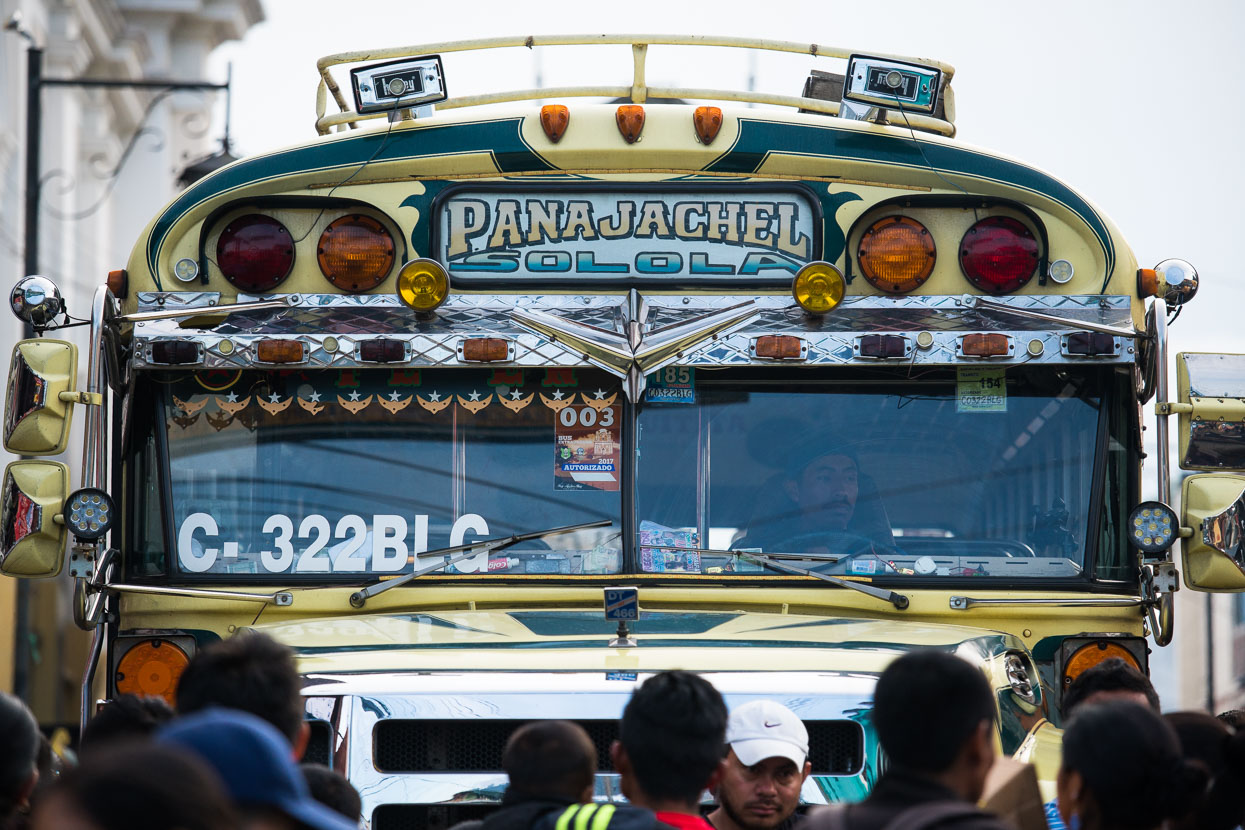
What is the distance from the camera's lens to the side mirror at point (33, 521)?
4.92 metres

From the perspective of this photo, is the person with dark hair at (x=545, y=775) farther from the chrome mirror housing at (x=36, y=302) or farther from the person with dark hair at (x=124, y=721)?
the chrome mirror housing at (x=36, y=302)

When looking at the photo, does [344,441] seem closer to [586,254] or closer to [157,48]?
[586,254]

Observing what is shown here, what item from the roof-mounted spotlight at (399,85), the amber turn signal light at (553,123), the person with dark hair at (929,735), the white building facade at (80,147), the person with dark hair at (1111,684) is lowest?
the person with dark hair at (1111,684)

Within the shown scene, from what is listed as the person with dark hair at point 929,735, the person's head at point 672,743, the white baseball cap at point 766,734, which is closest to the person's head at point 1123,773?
A: the person with dark hair at point 929,735

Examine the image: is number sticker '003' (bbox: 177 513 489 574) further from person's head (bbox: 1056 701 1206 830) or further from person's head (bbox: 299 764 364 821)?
person's head (bbox: 1056 701 1206 830)

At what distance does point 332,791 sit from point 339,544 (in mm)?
1623

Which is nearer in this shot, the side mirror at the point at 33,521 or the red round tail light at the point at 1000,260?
the side mirror at the point at 33,521

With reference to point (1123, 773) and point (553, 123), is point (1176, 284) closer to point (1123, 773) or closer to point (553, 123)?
point (553, 123)

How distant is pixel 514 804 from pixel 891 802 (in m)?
0.74

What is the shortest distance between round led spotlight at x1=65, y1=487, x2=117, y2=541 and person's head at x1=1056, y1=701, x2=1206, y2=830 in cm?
284

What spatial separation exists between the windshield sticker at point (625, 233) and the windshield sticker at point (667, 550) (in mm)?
767

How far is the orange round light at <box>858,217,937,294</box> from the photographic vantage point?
527 cm

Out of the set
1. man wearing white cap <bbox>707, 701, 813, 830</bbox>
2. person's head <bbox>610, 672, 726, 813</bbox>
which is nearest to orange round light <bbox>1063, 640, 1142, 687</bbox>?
man wearing white cap <bbox>707, 701, 813, 830</bbox>

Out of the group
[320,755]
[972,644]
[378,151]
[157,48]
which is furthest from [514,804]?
[157,48]
